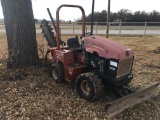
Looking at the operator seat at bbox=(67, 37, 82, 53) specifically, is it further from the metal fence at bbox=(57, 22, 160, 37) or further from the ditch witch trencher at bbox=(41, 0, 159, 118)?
the metal fence at bbox=(57, 22, 160, 37)

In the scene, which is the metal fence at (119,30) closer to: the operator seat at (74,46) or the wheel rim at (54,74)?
the operator seat at (74,46)

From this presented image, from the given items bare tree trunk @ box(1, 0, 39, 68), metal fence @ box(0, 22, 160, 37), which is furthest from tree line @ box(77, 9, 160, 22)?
bare tree trunk @ box(1, 0, 39, 68)

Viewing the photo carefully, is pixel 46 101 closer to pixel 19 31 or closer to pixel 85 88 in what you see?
pixel 85 88

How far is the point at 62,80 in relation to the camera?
4812mm

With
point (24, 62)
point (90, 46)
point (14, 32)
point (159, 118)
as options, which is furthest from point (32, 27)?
point (159, 118)

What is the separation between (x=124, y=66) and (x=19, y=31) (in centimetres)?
278

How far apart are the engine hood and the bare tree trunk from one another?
5.99ft

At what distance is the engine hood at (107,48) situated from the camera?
370cm

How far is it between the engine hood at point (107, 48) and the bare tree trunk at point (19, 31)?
5.99 ft

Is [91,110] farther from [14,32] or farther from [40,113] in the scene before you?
[14,32]

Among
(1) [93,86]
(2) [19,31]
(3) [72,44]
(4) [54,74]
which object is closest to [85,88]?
(1) [93,86]

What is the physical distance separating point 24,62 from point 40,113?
6.92 ft

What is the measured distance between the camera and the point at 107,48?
3785 millimetres

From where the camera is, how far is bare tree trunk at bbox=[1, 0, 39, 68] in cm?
510
